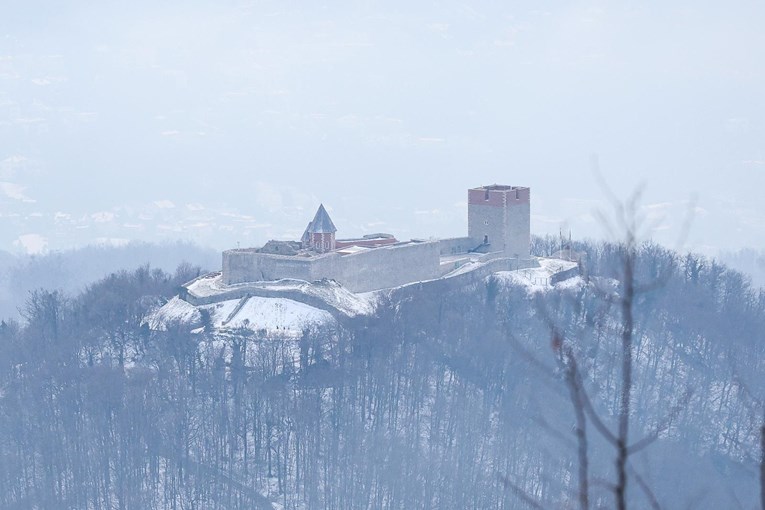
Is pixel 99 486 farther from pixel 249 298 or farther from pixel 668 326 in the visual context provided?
pixel 668 326

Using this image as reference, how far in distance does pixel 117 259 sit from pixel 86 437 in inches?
2274

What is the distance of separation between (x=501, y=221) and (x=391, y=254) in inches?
215

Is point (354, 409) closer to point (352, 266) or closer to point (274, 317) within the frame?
point (274, 317)

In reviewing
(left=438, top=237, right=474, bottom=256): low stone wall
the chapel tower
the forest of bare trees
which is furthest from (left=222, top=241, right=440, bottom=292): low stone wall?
(left=438, top=237, right=474, bottom=256): low stone wall

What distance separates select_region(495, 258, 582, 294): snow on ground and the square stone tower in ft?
3.48

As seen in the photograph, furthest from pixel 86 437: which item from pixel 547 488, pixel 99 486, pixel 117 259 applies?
pixel 117 259

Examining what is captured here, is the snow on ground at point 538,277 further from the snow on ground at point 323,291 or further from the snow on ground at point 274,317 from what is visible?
the snow on ground at point 274,317

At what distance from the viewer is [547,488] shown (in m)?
41.4

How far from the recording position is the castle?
47312 millimetres

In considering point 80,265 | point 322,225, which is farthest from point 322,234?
point 80,265

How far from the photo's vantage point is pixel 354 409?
144 ft

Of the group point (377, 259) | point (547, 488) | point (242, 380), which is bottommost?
point (547, 488)

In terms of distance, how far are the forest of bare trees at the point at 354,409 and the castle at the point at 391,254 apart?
1.31m

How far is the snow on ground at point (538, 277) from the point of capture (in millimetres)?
50625
